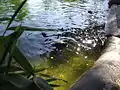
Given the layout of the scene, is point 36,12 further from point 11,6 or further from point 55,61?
point 55,61

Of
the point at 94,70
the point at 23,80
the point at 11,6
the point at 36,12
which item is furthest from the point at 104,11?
the point at 23,80

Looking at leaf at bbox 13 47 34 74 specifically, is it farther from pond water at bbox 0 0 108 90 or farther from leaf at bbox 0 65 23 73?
pond water at bbox 0 0 108 90

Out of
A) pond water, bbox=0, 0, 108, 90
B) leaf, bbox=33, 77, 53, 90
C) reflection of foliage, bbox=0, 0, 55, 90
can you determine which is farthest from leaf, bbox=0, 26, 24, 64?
pond water, bbox=0, 0, 108, 90

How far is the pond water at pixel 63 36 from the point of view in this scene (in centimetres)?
612

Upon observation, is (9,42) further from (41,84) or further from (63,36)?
(63,36)

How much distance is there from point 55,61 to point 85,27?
3.59m

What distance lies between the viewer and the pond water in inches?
241

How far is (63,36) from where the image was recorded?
863 centimetres

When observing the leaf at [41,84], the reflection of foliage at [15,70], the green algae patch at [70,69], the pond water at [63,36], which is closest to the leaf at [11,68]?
the reflection of foliage at [15,70]

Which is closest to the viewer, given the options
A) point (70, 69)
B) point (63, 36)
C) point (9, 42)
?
point (9, 42)

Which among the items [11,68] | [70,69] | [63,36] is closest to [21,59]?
[11,68]

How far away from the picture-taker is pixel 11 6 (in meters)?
13.1

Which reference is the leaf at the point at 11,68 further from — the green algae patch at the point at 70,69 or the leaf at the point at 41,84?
the green algae patch at the point at 70,69

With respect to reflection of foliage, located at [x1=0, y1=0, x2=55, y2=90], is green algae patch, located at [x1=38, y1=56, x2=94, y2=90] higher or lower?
lower
